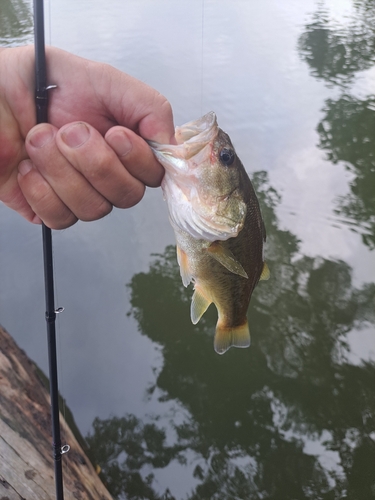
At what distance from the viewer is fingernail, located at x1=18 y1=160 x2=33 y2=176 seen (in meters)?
1.36

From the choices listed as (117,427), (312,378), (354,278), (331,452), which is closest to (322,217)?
(354,278)

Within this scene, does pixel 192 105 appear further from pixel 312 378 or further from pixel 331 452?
pixel 331 452

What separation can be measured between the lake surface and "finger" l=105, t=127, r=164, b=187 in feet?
7.63

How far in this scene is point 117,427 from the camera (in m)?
3.10

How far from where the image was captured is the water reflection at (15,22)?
7.91 meters

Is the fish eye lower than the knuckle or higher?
higher

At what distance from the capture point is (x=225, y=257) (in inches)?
59.6

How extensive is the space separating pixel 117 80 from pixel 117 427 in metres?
2.55

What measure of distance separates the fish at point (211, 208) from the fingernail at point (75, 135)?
24 centimetres

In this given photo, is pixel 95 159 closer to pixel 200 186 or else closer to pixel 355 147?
pixel 200 186

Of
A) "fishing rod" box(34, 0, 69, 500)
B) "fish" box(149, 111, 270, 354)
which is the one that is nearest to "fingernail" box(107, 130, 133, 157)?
"fish" box(149, 111, 270, 354)

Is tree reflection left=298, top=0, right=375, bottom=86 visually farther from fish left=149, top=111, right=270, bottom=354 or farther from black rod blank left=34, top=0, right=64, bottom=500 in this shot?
black rod blank left=34, top=0, right=64, bottom=500

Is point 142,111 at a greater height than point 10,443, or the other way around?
point 142,111

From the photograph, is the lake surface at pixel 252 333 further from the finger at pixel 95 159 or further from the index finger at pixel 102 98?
the index finger at pixel 102 98
